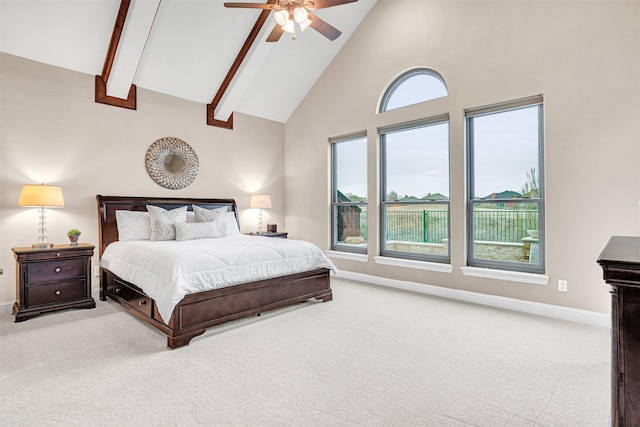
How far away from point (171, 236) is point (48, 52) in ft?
8.43

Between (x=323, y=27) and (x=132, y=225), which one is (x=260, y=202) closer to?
(x=132, y=225)

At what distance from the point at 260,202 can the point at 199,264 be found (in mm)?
2881

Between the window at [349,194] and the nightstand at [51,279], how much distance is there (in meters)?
3.54

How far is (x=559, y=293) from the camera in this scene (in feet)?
11.8

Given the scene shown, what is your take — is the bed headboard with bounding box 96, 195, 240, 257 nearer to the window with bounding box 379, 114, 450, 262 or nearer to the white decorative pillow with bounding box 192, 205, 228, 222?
the white decorative pillow with bounding box 192, 205, 228, 222

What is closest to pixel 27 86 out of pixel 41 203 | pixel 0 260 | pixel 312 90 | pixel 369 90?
pixel 41 203

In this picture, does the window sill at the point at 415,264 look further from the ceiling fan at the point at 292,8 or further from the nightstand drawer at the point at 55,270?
the nightstand drawer at the point at 55,270

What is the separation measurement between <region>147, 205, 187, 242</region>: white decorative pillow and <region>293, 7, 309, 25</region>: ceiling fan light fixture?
2.87 m

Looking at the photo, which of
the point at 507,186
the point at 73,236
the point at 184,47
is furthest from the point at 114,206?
the point at 507,186

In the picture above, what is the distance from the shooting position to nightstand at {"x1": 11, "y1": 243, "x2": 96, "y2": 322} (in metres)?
3.61

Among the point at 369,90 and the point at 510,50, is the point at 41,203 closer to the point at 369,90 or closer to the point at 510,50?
the point at 369,90

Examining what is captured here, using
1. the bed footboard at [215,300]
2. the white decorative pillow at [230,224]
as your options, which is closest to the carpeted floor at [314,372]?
the bed footboard at [215,300]

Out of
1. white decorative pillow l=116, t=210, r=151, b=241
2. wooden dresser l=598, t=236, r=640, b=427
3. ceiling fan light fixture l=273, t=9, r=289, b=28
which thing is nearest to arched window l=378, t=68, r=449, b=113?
ceiling fan light fixture l=273, t=9, r=289, b=28

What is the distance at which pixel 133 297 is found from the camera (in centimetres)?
360
